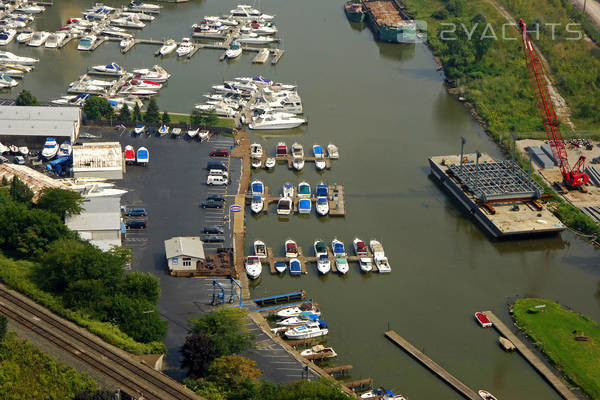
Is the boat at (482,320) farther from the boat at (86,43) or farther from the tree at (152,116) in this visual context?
the boat at (86,43)

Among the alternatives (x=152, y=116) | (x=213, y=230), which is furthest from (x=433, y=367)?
(x=152, y=116)

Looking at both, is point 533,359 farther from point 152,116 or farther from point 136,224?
point 152,116

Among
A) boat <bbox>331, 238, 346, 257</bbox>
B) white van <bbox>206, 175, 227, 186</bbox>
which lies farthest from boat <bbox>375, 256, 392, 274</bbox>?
white van <bbox>206, 175, 227, 186</bbox>


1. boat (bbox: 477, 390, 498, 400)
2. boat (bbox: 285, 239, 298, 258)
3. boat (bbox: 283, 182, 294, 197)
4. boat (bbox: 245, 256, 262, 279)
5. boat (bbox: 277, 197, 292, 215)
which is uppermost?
boat (bbox: 283, 182, 294, 197)

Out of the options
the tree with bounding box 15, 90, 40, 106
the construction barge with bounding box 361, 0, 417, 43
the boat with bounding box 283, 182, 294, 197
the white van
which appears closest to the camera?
the white van

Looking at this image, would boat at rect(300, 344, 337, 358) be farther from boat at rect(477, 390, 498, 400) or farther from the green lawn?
the green lawn

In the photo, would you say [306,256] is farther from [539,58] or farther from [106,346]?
[539,58]

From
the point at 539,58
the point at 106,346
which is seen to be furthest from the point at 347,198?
the point at 539,58
